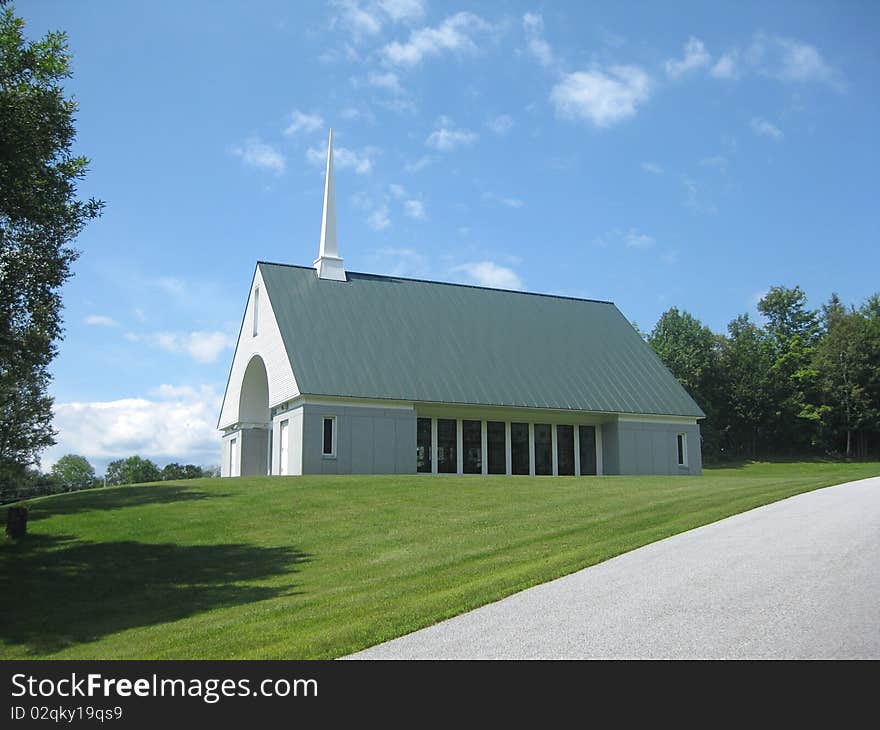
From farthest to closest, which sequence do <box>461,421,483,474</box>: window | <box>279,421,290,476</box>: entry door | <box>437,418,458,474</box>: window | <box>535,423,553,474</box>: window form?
<box>535,423,553,474</box>: window < <box>461,421,483,474</box>: window < <box>437,418,458,474</box>: window < <box>279,421,290,476</box>: entry door

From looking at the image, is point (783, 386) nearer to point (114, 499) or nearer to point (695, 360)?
point (695, 360)

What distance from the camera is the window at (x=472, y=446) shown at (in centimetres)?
3469

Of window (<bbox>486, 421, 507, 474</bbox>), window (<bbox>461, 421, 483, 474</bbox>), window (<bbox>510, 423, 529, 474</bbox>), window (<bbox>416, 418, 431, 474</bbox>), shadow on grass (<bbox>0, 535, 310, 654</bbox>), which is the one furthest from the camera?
window (<bbox>510, 423, 529, 474</bbox>)

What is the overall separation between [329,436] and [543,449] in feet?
34.1

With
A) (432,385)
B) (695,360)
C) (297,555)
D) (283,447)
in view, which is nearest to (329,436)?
(283,447)

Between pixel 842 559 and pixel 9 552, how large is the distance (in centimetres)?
1592

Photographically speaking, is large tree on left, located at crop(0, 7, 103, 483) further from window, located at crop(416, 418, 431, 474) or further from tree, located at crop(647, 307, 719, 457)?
tree, located at crop(647, 307, 719, 457)

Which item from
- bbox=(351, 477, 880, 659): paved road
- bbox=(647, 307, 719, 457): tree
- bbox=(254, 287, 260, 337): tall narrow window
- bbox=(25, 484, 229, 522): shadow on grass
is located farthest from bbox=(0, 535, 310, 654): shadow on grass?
bbox=(647, 307, 719, 457): tree

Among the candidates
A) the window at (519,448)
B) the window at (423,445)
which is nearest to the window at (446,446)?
the window at (423,445)

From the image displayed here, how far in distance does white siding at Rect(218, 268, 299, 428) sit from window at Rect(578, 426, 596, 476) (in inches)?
544

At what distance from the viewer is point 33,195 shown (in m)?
16.3

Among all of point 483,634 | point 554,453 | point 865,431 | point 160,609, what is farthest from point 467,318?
point 865,431

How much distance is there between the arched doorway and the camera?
127ft
